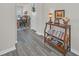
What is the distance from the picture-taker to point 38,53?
3.18 metres

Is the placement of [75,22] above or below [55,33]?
above

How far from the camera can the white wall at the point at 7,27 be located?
118 inches

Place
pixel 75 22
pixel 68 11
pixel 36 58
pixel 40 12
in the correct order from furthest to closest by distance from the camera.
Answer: pixel 40 12
pixel 68 11
pixel 75 22
pixel 36 58

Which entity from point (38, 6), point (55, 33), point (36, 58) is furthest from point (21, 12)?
point (36, 58)

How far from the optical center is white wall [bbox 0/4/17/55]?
299 centimetres

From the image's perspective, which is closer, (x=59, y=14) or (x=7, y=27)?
(x=7, y=27)

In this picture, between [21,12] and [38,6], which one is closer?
[38,6]

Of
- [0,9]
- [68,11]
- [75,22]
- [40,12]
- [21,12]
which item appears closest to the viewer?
[0,9]

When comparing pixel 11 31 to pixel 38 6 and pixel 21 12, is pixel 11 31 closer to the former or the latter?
pixel 38 6

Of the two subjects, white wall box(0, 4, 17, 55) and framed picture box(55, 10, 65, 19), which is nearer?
white wall box(0, 4, 17, 55)

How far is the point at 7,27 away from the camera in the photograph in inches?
123

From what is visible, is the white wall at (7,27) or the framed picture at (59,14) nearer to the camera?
the white wall at (7,27)

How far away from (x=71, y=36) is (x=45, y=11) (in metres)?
1.92

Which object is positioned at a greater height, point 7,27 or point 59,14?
point 59,14
